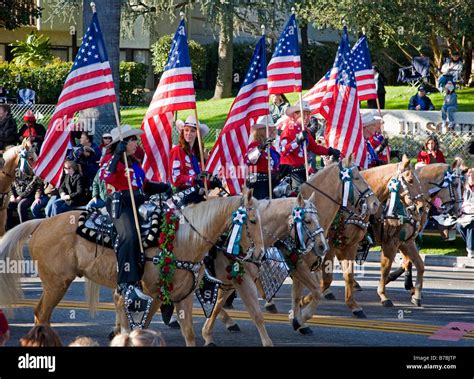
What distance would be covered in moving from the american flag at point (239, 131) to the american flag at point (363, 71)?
4.45m

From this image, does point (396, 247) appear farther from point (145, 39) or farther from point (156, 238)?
point (145, 39)

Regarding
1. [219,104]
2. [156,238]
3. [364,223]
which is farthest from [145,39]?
[156,238]

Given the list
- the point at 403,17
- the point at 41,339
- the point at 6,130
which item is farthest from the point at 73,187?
the point at 403,17

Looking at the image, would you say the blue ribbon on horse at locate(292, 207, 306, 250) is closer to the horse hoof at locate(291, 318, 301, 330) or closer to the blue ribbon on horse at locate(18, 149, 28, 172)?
the horse hoof at locate(291, 318, 301, 330)

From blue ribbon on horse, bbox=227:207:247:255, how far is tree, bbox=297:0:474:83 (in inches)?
896

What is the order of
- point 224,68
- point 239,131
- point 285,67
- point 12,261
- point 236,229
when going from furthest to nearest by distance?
point 224,68, point 285,67, point 239,131, point 12,261, point 236,229

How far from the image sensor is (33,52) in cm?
3788

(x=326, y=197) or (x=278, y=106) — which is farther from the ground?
(x=278, y=106)

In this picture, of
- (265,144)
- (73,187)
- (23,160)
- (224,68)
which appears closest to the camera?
(265,144)

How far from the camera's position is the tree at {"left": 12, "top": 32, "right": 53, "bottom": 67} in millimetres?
37500

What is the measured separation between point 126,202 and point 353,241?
14.0ft

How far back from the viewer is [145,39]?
44531mm

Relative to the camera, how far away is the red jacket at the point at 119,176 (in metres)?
11.3

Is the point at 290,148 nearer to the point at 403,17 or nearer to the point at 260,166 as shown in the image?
the point at 260,166
